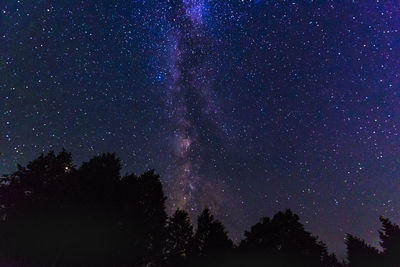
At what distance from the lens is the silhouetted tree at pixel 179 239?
123ft

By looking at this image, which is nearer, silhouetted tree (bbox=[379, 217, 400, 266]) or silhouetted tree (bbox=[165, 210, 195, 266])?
silhouetted tree (bbox=[165, 210, 195, 266])

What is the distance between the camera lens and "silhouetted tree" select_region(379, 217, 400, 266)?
51097 mm

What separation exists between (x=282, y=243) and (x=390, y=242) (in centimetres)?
2342

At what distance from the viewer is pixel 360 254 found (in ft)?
171

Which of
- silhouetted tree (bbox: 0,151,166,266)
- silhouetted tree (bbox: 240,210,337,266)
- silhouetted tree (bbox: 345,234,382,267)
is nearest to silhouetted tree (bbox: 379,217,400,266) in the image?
silhouetted tree (bbox: 345,234,382,267)

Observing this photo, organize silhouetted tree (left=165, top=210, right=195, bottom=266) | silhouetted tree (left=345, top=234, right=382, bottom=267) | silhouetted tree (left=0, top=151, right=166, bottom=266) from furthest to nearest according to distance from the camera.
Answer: silhouetted tree (left=345, top=234, right=382, bottom=267) → silhouetted tree (left=165, top=210, right=195, bottom=266) → silhouetted tree (left=0, top=151, right=166, bottom=266)

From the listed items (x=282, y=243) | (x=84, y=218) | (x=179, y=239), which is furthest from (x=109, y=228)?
(x=282, y=243)

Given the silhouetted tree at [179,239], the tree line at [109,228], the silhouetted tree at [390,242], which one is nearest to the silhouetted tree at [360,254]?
the silhouetted tree at [390,242]

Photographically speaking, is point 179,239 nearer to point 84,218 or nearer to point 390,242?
point 84,218

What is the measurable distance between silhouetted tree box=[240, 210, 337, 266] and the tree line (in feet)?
0.44

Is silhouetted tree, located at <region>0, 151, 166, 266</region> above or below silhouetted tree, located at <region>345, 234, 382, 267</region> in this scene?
below

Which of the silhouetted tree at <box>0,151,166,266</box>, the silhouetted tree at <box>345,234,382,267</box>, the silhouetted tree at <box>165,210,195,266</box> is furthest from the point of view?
the silhouetted tree at <box>345,234,382,267</box>

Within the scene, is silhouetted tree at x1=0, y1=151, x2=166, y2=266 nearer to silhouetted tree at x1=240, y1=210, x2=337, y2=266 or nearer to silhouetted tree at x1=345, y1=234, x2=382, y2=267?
silhouetted tree at x1=240, y1=210, x2=337, y2=266

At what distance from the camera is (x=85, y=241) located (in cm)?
2875
